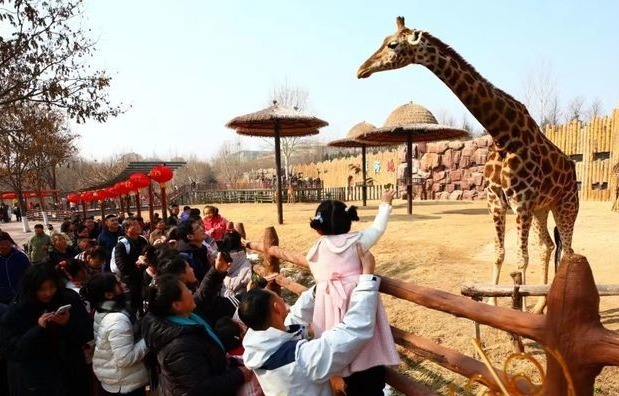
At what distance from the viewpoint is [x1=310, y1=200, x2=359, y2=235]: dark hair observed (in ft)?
6.44

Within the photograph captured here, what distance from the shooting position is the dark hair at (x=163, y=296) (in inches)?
79.2

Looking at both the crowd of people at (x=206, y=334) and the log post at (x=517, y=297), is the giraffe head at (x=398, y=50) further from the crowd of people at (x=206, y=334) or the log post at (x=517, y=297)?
the crowd of people at (x=206, y=334)

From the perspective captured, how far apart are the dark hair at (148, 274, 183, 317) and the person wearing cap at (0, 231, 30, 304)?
2629 millimetres

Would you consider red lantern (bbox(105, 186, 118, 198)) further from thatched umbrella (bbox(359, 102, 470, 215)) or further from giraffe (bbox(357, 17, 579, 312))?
giraffe (bbox(357, 17, 579, 312))

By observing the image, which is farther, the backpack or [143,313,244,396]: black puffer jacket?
the backpack

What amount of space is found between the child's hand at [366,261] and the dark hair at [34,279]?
1.80 m

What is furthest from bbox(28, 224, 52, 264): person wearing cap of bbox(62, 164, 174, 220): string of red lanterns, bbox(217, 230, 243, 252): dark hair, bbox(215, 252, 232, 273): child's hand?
bbox(215, 252, 232, 273): child's hand

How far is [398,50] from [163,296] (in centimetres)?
310

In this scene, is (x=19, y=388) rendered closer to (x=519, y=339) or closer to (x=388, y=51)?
(x=519, y=339)

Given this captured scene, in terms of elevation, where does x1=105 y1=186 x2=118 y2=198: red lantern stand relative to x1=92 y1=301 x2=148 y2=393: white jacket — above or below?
above

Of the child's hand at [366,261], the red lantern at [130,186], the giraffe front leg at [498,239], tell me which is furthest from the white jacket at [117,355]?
the red lantern at [130,186]

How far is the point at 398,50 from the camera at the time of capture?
12.8 feet

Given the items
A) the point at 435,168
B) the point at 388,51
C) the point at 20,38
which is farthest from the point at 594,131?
the point at 20,38

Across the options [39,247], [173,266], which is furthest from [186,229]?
[39,247]
